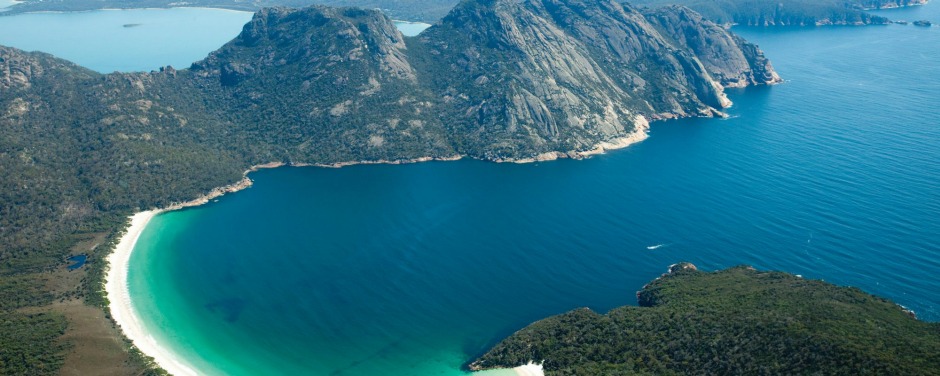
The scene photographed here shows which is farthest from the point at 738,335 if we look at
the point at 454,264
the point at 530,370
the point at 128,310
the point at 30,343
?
the point at 30,343

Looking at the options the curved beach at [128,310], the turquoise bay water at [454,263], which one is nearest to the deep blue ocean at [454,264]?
the turquoise bay water at [454,263]

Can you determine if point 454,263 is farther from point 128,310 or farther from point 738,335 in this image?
point 128,310

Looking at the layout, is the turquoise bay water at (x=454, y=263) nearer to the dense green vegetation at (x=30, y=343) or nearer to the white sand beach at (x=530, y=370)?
the white sand beach at (x=530, y=370)

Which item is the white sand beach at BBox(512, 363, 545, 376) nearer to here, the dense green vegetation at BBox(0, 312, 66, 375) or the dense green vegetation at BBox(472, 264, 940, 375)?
the dense green vegetation at BBox(472, 264, 940, 375)

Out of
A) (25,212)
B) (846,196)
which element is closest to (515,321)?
(846,196)

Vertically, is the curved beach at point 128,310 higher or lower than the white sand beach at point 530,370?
lower

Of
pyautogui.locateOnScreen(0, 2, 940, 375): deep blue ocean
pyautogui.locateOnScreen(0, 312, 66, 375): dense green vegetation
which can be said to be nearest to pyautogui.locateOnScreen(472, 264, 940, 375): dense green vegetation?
pyautogui.locateOnScreen(0, 2, 940, 375): deep blue ocean
